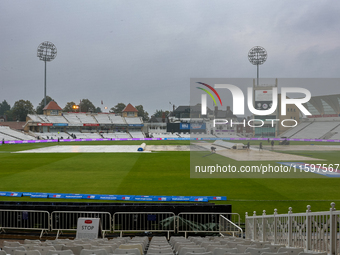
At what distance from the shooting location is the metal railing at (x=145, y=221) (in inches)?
412

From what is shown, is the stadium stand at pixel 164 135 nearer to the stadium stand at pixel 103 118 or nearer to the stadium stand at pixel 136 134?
the stadium stand at pixel 136 134

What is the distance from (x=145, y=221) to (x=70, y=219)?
9.48ft

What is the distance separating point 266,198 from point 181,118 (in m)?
87.6

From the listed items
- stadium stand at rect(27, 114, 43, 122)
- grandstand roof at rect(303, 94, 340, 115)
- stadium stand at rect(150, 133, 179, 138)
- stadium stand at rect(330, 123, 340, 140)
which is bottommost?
stadium stand at rect(150, 133, 179, 138)

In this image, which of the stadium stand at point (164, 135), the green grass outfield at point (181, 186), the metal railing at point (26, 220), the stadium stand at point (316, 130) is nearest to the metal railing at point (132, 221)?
the metal railing at point (26, 220)

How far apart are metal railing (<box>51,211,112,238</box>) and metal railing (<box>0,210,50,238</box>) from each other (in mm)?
286

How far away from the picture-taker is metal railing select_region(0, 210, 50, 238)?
10340 mm

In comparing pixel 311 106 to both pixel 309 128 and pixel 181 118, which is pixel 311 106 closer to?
pixel 309 128

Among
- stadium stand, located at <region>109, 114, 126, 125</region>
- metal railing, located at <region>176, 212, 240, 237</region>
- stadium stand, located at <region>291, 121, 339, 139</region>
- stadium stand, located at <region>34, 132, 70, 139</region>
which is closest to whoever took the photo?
metal railing, located at <region>176, 212, 240, 237</region>

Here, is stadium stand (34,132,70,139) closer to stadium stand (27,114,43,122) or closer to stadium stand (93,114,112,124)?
stadium stand (27,114,43,122)

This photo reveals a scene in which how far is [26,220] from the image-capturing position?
34.4 feet

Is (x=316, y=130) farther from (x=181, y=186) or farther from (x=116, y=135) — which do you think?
(x=181, y=186)

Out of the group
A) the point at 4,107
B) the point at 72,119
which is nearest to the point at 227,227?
the point at 72,119

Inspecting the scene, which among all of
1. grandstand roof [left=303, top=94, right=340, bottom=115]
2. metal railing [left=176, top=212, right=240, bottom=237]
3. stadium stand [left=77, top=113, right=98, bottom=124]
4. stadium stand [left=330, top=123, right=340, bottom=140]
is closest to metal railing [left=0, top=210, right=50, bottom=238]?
metal railing [left=176, top=212, right=240, bottom=237]
